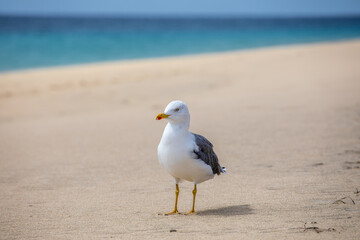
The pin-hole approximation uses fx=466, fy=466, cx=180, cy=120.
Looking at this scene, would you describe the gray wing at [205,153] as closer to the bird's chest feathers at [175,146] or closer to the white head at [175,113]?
the bird's chest feathers at [175,146]

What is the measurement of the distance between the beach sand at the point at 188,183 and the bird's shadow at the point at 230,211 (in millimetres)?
10

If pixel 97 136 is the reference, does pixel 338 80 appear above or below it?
above

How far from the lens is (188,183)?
18.9 ft

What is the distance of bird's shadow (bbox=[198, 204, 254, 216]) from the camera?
448 cm

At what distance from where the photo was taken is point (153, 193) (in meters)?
5.27

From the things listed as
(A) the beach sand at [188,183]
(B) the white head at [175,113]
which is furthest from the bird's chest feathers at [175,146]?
(A) the beach sand at [188,183]

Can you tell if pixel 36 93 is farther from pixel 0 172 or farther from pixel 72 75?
pixel 0 172

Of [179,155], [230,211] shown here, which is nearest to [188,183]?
[230,211]

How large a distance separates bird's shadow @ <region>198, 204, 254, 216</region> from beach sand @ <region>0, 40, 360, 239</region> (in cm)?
1

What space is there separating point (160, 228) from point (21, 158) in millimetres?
3604

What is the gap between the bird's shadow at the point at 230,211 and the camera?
448cm

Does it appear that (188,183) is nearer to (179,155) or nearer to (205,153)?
(205,153)

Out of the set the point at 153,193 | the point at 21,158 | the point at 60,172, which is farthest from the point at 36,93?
the point at 153,193

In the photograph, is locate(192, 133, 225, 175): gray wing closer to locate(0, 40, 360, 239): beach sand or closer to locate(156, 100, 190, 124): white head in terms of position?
locate(156, 100, 190, 124): white head
